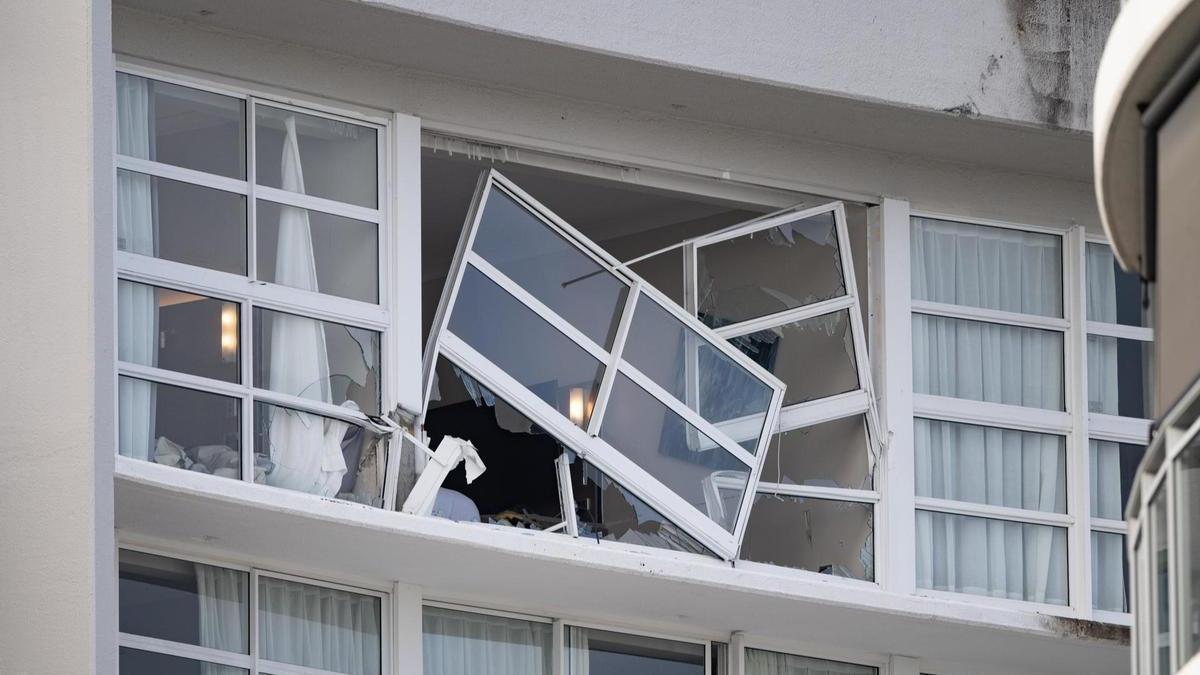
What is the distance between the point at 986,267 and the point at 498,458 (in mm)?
3179

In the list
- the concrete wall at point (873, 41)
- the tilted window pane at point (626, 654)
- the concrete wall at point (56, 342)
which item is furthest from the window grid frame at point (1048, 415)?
the concrete wall at point (56, 342)

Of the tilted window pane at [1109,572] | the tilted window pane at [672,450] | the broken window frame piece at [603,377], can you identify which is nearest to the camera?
the broken window frame piece at [603,377]

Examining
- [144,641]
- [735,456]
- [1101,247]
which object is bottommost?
[144,641]

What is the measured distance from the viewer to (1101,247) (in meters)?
13.1

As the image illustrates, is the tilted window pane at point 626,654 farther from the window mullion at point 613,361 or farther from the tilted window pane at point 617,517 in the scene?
the window mullion at point 613,361

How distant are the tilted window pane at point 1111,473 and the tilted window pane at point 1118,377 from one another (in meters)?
0.22

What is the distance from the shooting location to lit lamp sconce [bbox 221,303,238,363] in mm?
10664

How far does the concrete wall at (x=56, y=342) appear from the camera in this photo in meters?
8.97

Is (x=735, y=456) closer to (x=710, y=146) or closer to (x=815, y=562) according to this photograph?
(x=815, y=562)

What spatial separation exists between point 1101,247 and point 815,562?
2.64 m

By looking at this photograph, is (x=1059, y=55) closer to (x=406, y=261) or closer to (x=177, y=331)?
(x=406, y=261)

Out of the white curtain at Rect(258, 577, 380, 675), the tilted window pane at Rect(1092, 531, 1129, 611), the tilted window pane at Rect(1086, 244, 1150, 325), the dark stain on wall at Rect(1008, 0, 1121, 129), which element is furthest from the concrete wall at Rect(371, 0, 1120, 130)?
the white curtain at Rect(258, 577, 380, 675)

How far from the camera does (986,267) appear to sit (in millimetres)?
12844

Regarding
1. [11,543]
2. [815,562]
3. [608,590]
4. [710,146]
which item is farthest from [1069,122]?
[11,543]
